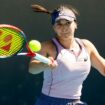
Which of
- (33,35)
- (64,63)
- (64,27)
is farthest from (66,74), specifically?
(33,35)

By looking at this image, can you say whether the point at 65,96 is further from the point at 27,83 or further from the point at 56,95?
the point at 27,83

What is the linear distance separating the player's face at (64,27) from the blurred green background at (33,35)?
212 cm

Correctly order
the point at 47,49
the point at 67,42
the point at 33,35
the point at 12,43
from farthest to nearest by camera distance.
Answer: the point at 33,35 < the point at 67,42 < the point at 47,49 < the point at 12,43

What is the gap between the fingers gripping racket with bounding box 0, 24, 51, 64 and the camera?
418cm

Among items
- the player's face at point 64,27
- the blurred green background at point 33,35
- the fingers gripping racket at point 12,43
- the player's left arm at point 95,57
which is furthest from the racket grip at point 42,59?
the blurred green background at point 33,35

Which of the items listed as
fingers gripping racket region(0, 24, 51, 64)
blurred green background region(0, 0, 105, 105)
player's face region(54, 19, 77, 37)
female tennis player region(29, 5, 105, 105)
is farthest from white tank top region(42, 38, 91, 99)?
blurred green background region(0, 0, 105, 105)

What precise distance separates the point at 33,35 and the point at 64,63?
229cm

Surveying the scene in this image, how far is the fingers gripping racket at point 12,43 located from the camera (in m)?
4.18

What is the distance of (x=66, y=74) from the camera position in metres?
4.38

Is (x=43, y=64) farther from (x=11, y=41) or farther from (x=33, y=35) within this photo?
(x=33, y=35)

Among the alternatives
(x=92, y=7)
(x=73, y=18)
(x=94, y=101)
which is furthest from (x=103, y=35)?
(x=73, y=18)

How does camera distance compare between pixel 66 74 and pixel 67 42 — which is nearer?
pixel 66 74

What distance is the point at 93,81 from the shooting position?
6828 mm

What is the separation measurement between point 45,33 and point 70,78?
7.52 feet
